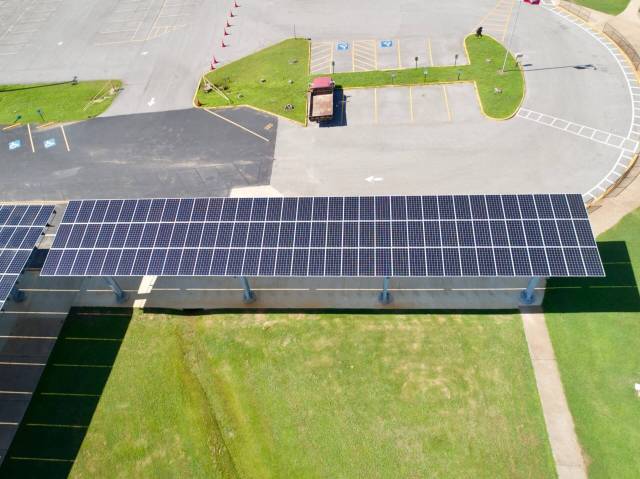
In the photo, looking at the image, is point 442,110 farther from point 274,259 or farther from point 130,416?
point 130,416

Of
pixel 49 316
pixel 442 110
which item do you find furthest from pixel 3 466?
pixel 442 110

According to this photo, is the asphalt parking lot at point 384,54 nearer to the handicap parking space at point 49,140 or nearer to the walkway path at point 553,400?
the handicap parking space at point 49,140

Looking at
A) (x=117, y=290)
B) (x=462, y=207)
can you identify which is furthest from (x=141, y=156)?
(x=462, y=207)

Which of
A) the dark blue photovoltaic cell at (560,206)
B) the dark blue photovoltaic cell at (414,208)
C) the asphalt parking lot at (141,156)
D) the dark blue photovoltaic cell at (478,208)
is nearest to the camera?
the dark blue photovoltaic cell at (560,206)

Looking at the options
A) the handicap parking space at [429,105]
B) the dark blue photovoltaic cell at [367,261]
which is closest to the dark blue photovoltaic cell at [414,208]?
the dark blue photovoltaic cell at [367,261]

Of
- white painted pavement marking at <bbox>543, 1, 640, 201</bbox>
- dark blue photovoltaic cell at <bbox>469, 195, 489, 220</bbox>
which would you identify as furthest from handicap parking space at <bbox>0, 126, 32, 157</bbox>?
white painted pavement marking at <bbox>543, 1, 640, 201</bbox>

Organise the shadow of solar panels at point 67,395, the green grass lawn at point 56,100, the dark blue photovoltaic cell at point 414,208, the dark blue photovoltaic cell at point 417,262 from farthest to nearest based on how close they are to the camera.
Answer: the green grass lawn at point 56,100 < the dark blue photovoltaic cell at point 414,208 < the dark blue photovoltaic cell at point 417,262 < the shadow of solar panels at point 67,395
